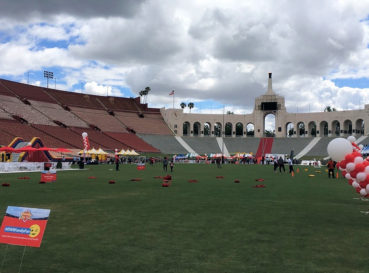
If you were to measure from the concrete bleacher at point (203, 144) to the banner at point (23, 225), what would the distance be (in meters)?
92.7

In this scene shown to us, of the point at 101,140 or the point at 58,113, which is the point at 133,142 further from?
the point at 58,113

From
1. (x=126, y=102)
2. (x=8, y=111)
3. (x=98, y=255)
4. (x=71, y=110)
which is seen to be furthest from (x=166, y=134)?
(x=98, y=255)

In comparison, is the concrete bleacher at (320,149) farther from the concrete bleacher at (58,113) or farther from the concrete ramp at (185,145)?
the concrete bleacher at (58,113)

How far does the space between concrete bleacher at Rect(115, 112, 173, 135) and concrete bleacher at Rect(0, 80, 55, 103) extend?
836 inches

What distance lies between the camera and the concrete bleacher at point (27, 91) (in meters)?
88.9

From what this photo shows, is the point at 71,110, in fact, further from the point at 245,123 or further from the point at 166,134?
the point at 245,123

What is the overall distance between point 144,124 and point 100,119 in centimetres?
1419

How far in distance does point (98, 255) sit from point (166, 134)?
101m

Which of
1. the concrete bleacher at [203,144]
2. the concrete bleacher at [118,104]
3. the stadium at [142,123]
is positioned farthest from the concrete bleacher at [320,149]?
the concrete bleacher at [118,104]

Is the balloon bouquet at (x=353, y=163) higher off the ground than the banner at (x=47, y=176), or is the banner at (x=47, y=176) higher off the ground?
the balloon bouquet at (x=353, y=163)

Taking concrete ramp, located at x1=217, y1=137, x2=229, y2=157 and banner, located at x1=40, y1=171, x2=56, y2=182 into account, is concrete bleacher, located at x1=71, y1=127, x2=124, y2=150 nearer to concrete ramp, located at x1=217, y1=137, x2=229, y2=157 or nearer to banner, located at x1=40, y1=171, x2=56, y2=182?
concrete ramp, located at x1=217, y1=137, x2=229, y2=157

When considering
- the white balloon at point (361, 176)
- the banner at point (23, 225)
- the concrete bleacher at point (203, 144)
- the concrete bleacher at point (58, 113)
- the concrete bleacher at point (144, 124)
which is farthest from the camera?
the concrete bleacher at point (144, 124)

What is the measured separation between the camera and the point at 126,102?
4596 inches

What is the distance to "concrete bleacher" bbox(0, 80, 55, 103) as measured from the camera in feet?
292
